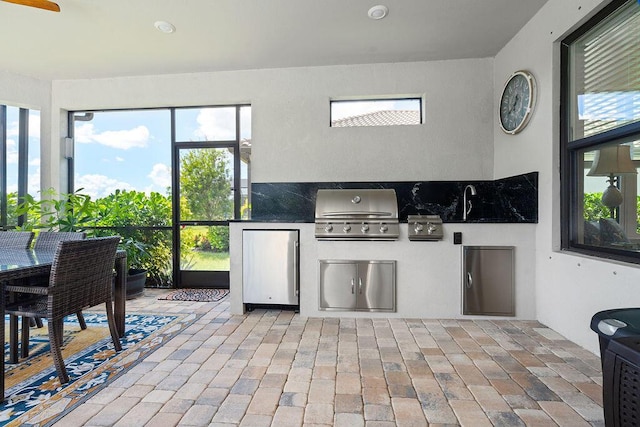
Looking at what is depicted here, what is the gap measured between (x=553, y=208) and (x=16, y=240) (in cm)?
459

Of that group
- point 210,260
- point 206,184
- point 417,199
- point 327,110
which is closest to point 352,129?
point 327,110

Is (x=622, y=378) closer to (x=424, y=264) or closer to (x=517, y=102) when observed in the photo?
(x=424, y=264)

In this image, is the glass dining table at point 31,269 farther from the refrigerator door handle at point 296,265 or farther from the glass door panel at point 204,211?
the glass door panel at point 204,211

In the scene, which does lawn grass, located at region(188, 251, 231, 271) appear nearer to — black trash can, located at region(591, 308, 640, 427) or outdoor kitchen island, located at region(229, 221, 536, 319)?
outdoor kitchen island, located at region(229, 221, 536, 319)

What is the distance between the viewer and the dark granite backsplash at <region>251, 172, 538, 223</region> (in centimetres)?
372

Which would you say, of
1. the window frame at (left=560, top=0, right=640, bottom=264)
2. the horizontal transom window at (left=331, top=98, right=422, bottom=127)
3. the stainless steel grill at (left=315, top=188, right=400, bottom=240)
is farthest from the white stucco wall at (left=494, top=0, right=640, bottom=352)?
the stainless steel grill at (left=315, top=188, right=400, bottom=240)

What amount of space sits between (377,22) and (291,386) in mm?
3102

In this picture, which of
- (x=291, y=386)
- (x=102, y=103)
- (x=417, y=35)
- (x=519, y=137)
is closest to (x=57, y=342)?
(x=291, y=386)

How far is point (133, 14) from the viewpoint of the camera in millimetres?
2986

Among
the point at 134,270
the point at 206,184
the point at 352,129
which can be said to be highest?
the point at 352,129

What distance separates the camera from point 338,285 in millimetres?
3188

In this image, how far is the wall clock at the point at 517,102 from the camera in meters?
3.07

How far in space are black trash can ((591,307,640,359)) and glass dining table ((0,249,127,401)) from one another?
112 inches

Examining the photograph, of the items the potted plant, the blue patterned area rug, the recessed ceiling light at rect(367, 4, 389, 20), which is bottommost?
the blue patterned area rug
